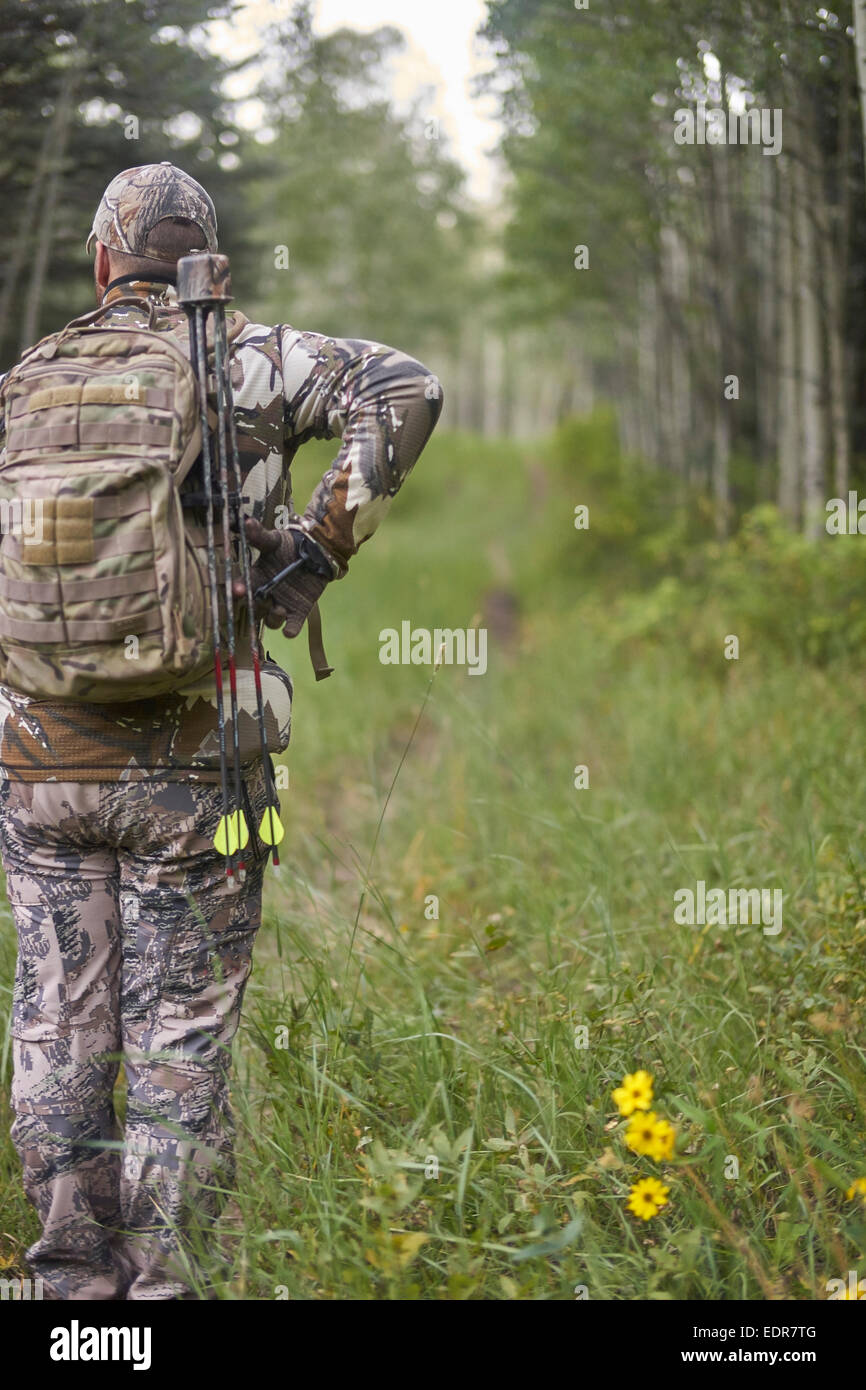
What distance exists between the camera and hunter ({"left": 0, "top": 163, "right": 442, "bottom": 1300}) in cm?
205

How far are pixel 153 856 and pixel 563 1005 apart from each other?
117 cm

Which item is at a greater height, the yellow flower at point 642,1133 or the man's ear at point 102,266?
the man's ear at point 102,266

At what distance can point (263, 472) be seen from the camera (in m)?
2.16

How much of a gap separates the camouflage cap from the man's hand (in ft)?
2.04

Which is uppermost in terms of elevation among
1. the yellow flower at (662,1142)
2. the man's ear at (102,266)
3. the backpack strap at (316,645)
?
the man's ear at (102,266)

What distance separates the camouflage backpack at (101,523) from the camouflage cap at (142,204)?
11.4 inches

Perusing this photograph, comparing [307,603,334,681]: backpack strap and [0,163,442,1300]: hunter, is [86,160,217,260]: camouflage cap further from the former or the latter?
[307,603,334,681]: backpack strap

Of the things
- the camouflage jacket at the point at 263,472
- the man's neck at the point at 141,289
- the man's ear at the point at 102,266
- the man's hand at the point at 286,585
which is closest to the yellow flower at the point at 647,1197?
the camouflage jacket at the point at 263,472

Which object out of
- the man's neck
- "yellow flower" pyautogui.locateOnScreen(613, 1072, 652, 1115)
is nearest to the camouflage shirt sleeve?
the man's neck

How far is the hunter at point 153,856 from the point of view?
6.72ft

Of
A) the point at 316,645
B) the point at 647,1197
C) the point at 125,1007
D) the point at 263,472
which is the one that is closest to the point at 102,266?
the point at 263,472

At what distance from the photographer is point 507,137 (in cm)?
1003

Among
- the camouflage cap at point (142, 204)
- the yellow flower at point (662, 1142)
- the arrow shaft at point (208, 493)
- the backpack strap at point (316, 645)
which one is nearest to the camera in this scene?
the yellow flower at point (662, 1142)

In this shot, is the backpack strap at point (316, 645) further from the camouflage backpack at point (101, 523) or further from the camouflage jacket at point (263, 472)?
the camouflage backpack at point (101, 523)
